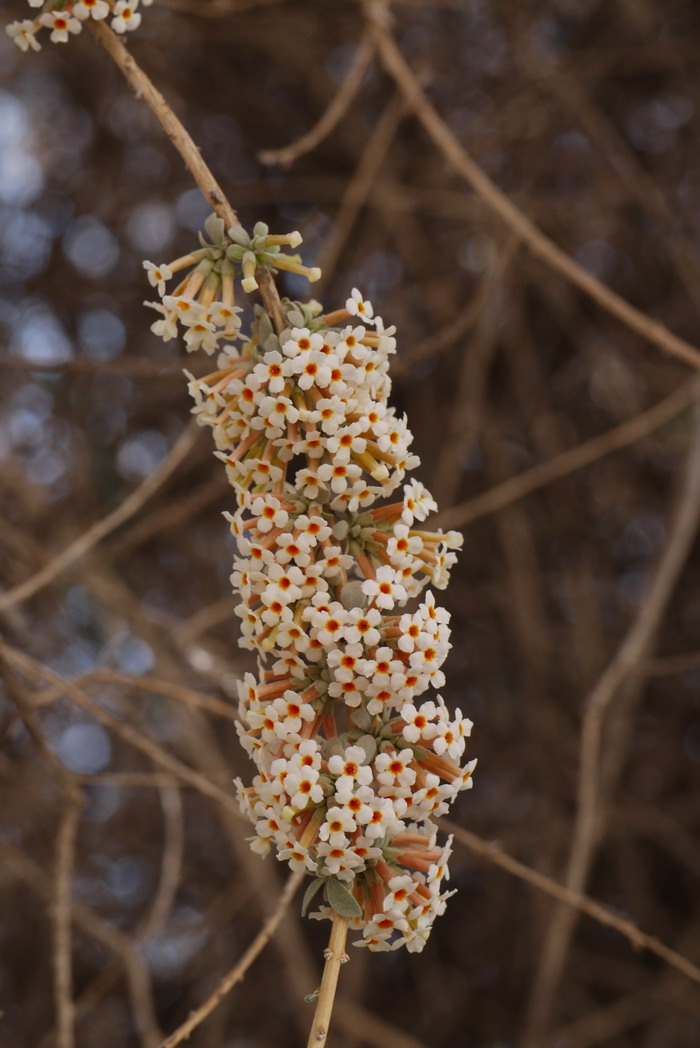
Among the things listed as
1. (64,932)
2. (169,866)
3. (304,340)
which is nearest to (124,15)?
(304,340)

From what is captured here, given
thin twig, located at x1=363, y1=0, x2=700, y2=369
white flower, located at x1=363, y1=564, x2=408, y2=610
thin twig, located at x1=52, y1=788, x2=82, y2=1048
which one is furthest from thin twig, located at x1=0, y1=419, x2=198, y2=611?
white flower, located at x1=363, y1=564, x2=408, y2=610

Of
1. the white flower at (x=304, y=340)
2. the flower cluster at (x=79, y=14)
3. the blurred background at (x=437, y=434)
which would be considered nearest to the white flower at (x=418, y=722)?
the white flower at (x=304, y=340)

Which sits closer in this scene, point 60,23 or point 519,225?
point 60,23

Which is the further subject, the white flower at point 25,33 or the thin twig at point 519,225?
the thin twig at point 519,225

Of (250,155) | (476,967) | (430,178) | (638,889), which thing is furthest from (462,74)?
(476,967)

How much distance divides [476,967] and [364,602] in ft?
6.43

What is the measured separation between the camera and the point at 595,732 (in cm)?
146

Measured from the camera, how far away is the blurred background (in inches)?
93.2

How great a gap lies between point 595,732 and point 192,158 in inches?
39.0

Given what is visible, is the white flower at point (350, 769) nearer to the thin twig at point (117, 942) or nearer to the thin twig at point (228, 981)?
the thin twig at point (228, 981)

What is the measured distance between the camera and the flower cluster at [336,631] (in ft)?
2.48

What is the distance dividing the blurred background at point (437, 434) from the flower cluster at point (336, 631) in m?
1.46

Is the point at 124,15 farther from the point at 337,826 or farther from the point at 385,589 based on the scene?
the point at 337,826

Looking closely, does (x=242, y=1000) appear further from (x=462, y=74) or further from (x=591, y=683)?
(x=462, y=74)
